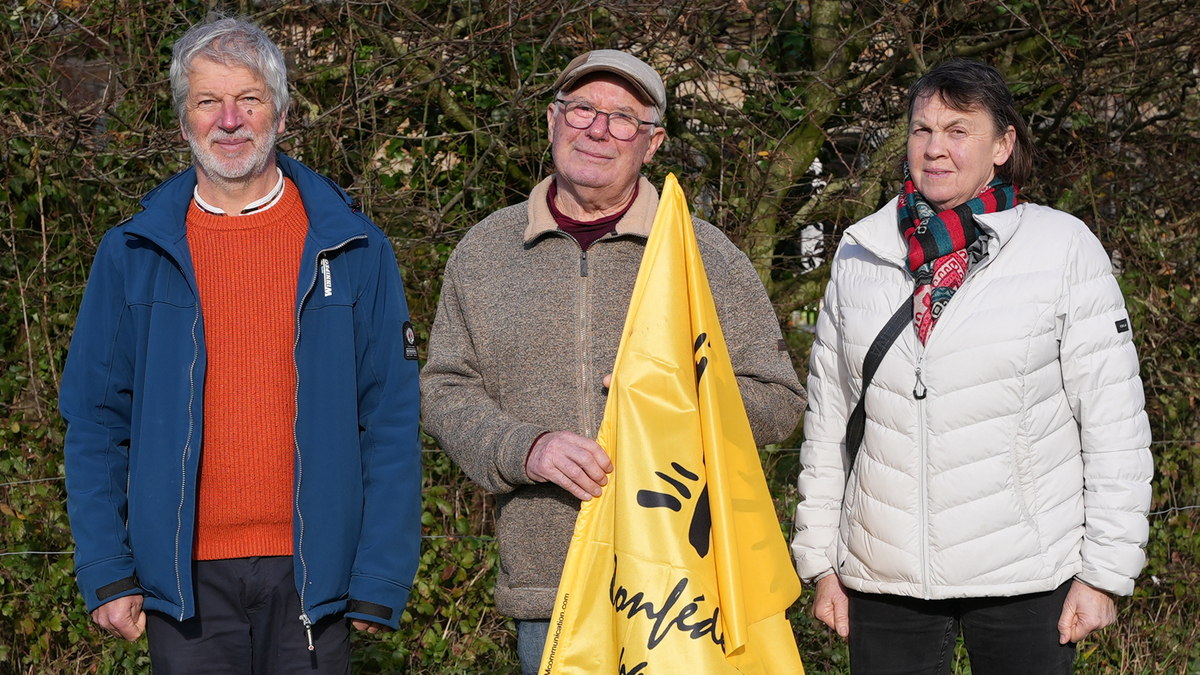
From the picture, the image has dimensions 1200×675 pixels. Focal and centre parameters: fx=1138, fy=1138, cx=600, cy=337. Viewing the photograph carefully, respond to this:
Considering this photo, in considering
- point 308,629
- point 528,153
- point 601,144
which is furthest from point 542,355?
point 528,153

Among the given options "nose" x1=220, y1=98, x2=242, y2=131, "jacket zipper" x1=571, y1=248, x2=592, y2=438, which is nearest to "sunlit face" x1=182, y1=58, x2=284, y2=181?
"nose" x1=220, y1=98, x2=242, y2=131

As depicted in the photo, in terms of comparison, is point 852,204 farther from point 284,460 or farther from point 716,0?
point 284,460

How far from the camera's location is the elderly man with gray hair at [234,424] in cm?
268

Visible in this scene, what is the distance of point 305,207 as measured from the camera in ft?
9.53

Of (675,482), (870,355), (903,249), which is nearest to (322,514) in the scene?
(675,482)

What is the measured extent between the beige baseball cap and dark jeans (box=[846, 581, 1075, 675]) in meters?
1.42

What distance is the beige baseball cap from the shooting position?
110 inches

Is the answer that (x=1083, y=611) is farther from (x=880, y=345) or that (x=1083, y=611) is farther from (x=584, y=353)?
(x=584, y=353)

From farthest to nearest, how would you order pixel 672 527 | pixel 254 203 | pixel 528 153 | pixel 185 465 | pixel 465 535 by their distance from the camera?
1. pixel 528 153
2. pixel 465 535
3. pixel 254 203
4. pixel 185 465
5. pixel 672 527

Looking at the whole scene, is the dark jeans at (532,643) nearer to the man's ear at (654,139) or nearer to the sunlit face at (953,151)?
the man's ear at (654,139)

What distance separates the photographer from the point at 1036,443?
2812mm

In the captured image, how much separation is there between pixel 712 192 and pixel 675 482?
3177 millimetres

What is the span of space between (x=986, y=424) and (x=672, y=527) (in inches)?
33.8

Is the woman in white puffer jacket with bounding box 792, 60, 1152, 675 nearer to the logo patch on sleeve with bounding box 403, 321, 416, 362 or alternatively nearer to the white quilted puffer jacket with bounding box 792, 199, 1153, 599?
the white quilted puffer jacket with bounding box 792, 199, 1153, 599
